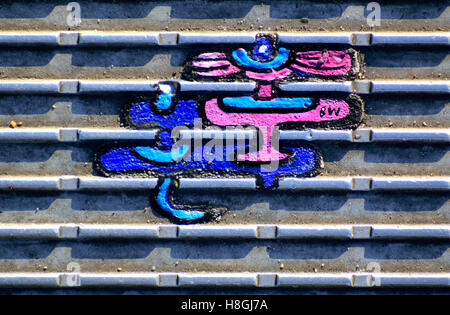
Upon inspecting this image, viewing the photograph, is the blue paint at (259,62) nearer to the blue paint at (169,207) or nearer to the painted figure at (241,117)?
the painted figure at (241,117)

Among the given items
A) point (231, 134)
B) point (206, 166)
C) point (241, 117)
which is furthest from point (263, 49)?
point (206, 166)

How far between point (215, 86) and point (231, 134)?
20.0 inches

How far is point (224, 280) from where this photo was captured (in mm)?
2945

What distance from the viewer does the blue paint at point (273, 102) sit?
2879 millimetres

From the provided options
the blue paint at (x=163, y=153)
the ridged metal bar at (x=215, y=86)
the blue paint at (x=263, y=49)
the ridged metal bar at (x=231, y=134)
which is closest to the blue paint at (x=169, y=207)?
the blue paint at (x=163, y=153)

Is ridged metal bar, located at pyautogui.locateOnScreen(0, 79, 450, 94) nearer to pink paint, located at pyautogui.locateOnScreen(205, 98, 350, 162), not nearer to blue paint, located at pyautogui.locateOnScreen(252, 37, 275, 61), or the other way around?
pink paint, located at pyautogui.locateOnScreen(205, 98, 350, 162)

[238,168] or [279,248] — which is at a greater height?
[238,168]

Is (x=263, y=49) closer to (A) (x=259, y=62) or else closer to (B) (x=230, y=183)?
(A) (x=259, y=62)

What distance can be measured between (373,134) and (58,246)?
3.45 meters

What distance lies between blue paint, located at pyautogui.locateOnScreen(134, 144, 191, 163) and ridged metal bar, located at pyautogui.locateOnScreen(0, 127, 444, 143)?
117 millimetres

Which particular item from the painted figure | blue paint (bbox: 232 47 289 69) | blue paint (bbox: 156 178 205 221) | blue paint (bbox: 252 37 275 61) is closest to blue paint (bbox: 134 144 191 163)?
the painted figure

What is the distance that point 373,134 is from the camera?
2877 millimetres
